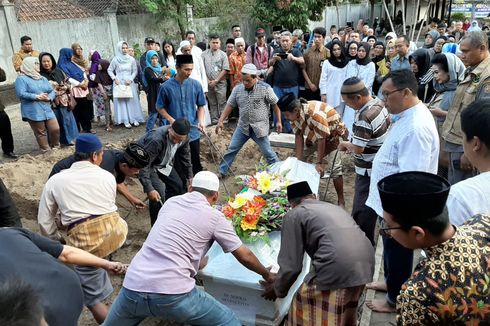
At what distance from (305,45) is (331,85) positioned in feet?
12.9

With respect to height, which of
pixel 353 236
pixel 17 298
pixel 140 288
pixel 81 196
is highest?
pixel 17 298

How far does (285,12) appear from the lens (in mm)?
15961

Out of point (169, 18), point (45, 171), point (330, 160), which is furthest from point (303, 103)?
point (169, 18)

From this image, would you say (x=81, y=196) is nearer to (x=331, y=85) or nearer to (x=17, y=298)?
(x=17, y=298)

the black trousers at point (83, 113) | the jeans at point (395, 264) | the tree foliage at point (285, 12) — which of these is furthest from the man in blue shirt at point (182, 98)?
the tree foliage at point (285, 12)

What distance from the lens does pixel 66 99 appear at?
7.34m

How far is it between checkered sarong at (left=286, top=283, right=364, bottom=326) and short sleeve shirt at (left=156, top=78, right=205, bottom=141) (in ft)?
11.4

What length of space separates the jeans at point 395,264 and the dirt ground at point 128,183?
6.77 ft

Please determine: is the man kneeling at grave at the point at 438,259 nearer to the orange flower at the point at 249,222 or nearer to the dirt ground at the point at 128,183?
the orange flower at the point at 249,222

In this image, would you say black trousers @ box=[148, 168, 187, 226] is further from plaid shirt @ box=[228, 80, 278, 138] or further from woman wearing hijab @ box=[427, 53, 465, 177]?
woman wearing hijab @ box=[427, 53, 465, 177]

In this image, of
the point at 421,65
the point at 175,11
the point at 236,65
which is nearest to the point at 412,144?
the point at 421,65

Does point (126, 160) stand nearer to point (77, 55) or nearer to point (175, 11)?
point (77, 55)

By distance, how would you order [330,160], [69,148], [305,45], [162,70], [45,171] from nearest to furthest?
[330,160] < [45,171] < [69,148] < [162,70] < [305,45]

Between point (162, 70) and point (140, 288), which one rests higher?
point (162, 70)
